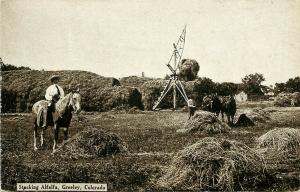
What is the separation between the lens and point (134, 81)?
7297mm

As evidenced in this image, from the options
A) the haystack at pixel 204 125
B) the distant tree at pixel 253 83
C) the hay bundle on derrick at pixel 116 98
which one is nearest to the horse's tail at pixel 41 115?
the hay bundle on derrick at pixel 116 98

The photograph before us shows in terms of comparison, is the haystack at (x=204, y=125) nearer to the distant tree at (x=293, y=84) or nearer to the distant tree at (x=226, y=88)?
the distant tree at (x=226, y=88)

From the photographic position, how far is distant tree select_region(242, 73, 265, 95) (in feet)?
23.1

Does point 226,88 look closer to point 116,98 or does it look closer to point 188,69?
point 188,69

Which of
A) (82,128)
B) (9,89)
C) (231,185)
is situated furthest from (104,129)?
(231,185)

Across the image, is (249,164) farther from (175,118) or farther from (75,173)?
(75,173)

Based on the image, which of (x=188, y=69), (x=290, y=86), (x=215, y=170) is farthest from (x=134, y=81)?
(x=290, y=86)

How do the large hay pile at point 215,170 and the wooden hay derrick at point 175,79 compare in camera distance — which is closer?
the large hay pile at point 215,170

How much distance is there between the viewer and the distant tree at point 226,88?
7289 millimetres

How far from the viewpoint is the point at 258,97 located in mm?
7234

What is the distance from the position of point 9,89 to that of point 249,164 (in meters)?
3.27

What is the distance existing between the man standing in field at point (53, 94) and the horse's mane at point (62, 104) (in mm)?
103

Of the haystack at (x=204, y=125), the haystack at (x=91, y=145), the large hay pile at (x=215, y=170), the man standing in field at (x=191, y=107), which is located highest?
the man standing in field at (x=191, y=107)

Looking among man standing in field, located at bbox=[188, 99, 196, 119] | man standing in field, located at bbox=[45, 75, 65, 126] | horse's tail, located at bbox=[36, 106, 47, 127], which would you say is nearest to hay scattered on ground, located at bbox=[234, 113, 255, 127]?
man standing in field, located at bbox=[188, 99, 196, 119]
